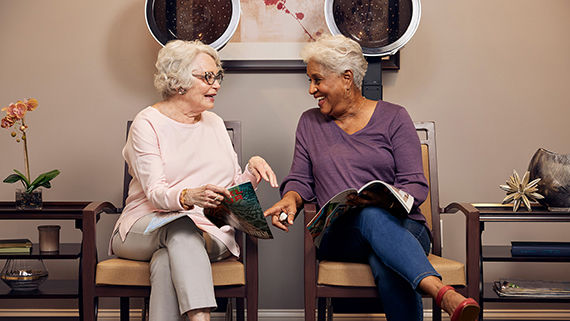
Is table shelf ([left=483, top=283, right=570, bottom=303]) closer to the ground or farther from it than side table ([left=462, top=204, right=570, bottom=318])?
closer to the ground

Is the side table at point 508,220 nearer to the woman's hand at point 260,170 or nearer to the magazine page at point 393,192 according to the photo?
the magazine page at point 393,192

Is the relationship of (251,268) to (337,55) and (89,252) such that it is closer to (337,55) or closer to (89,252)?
(89,252)

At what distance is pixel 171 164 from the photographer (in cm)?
227

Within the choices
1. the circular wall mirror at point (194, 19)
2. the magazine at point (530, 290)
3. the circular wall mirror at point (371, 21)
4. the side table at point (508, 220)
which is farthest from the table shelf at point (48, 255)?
the magazine at point (530, 290)

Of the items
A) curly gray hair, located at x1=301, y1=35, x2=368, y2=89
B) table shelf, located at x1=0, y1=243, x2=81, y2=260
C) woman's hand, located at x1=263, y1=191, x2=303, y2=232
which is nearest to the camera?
woman's hand, located at x1=263, y1=191, x2=303, y2=232

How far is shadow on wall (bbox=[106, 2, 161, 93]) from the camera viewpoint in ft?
9.77

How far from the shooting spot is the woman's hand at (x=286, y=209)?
213 cm

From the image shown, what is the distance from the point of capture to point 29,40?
9.80 feet

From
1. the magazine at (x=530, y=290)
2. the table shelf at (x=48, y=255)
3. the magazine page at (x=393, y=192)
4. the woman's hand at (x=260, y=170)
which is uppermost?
the woman's hand at (x=260, y=170)

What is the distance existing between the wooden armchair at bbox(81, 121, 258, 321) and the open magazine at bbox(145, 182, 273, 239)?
0.42ft

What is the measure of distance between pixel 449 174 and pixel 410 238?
3.40 ft

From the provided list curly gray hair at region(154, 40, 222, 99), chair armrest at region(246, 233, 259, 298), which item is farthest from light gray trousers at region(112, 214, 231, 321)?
curly gray hair at region(154, 40, 222, 99)

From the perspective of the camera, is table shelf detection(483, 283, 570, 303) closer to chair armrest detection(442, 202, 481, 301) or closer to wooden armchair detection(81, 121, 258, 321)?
chair armrest detection(442, 202, 481, 301)

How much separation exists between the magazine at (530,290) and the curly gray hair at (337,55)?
3.39 feet
